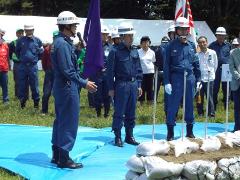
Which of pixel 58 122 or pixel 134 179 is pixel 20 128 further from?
pixel 134 179

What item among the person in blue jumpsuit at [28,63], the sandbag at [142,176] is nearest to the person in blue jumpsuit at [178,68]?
the sandbag at [142,176]

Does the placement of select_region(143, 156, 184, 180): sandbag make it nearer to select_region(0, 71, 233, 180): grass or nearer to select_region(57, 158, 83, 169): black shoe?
select_region(57, 158, 83, 169): black shoe

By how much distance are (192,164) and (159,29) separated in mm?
24953

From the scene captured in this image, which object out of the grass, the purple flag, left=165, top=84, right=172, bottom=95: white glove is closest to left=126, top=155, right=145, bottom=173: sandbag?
the purple flag

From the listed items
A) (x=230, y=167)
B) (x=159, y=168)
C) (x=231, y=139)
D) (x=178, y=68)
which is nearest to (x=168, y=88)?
(x=178, y=68)

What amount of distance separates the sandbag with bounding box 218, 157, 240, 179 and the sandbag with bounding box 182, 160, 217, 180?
18 centimetres

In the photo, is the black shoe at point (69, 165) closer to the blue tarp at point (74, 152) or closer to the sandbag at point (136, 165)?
the blue tarp at point (74, 152)

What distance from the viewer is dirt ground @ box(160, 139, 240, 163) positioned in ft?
21.3

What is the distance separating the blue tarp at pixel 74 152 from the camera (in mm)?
7285

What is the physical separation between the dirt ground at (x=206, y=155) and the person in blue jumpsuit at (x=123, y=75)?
2.16 meters

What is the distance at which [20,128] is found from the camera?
10.4 meters

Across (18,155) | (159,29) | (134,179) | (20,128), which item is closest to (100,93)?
(20,128)

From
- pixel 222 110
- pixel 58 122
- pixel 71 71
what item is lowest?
pixel 222 110

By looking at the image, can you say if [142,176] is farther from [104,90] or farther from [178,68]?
[104,90]
